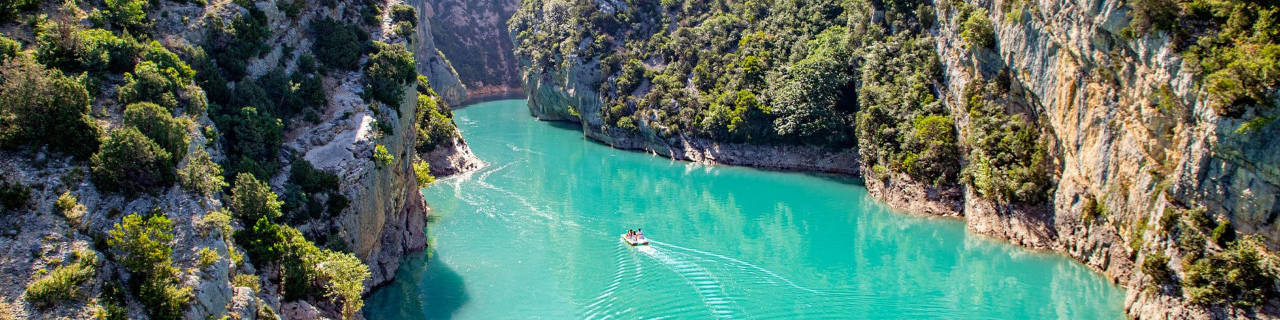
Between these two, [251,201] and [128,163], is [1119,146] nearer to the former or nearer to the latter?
[251,201]

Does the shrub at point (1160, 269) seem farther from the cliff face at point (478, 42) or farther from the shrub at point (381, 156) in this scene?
the cliff face at point (478, 42)

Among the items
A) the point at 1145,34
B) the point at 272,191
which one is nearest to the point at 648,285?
the point at 272,191

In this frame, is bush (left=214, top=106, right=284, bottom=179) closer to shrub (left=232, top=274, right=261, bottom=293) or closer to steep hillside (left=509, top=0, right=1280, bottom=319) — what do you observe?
shrub (left=232, top=274, right=261, bottom=293)

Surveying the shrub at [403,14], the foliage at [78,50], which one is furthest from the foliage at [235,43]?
the shrub at [403,14]

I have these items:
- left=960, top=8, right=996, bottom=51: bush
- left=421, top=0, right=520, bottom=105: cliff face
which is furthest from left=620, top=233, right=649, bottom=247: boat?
left=421, top=0, right=520, bottom=105: cliff face

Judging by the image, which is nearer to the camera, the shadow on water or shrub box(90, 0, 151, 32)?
shrub box(90, 0, 151, 32)

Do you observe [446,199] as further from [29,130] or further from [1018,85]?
[1018,85]
